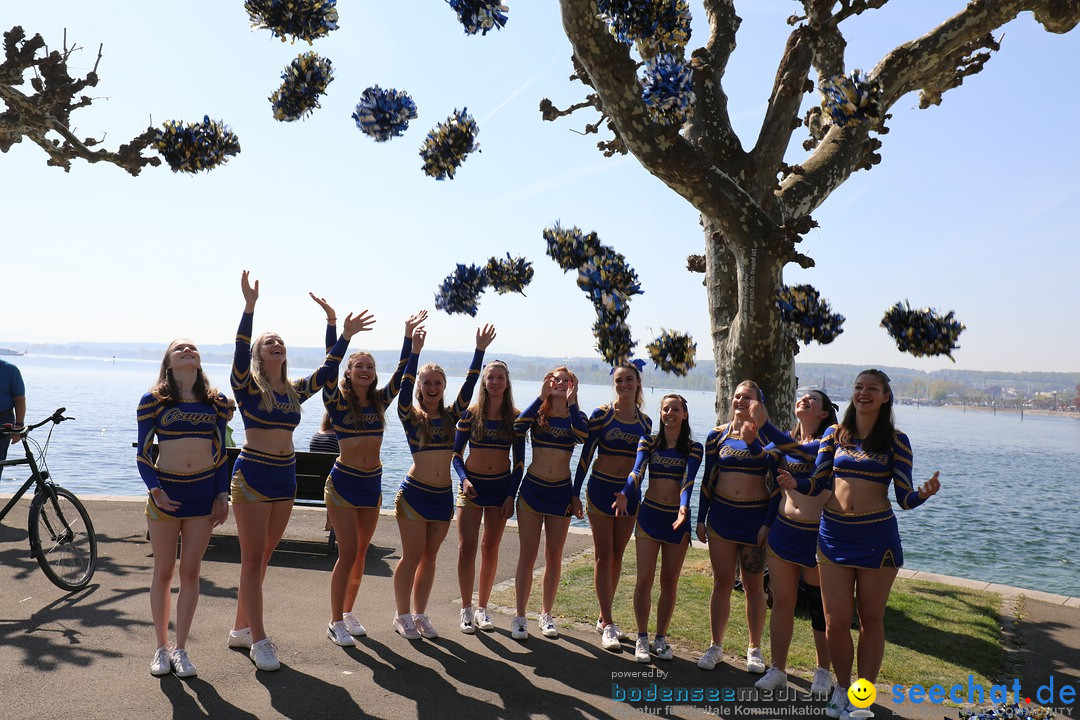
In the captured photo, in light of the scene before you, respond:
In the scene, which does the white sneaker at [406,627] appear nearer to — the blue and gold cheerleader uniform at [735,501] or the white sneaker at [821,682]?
the blue and gold cheerleader uniform at [735,501]

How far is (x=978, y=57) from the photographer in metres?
9.00

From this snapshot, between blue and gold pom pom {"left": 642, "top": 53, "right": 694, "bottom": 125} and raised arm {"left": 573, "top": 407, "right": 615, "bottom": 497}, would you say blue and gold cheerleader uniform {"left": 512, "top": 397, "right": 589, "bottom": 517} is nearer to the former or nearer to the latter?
raised arm {"left": 573, "top": 407, "right": 615, "bottom": 497}

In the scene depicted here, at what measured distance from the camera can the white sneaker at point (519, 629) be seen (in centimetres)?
559

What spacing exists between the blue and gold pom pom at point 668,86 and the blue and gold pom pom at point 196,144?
15.6 ft

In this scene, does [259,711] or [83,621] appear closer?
[259,711]

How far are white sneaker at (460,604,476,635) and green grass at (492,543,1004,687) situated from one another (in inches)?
29.5

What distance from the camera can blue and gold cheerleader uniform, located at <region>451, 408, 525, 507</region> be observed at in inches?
228

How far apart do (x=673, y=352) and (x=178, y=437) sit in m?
4.02

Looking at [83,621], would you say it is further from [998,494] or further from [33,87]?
[998,494]

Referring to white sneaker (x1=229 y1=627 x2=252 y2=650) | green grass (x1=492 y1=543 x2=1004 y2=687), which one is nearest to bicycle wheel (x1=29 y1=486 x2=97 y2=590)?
white sneaker (x1=229 y1=627 x2=252 y2=650)

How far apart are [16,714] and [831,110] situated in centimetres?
671

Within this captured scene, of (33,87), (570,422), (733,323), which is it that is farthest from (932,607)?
(33,87)

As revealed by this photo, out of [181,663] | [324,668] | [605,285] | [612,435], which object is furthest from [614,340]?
[181,663]

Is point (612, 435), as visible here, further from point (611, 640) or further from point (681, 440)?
point (611, 640)
